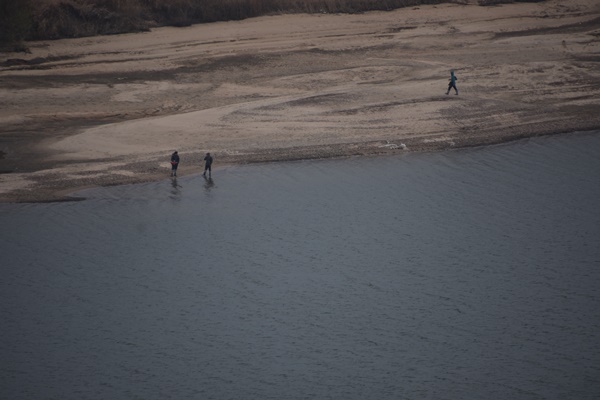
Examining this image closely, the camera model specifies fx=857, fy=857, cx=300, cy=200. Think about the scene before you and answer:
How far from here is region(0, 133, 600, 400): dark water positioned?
18.8 metres

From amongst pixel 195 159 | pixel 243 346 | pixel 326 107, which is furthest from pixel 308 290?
pixel 326 107

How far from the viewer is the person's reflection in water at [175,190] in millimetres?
27278

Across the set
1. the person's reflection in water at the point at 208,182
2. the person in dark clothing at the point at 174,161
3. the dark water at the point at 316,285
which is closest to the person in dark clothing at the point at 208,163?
the person's reflection in water at the point at 208,182

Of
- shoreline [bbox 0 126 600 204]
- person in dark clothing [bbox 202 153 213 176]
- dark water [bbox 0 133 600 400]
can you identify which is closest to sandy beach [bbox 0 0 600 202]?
shoreline [bbox 0 126 600 204]

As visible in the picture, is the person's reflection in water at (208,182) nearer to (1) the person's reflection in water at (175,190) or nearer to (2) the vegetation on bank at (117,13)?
(1) the person's reflection in water at (175,190)

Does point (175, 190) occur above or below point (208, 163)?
below

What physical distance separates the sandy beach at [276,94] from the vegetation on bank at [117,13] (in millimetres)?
813

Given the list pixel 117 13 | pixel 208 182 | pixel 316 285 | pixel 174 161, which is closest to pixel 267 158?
pixel 208 182

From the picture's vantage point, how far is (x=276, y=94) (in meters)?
35.9

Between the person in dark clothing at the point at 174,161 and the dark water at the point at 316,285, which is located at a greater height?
the person in dark clothing at the point at 174,161

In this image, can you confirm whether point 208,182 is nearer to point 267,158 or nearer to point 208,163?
point 208,163

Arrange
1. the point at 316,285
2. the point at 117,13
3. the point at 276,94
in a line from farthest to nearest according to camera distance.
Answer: the point at 117,13 < the point at 276,94 < the point at 316,285

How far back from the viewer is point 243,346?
65.7ft

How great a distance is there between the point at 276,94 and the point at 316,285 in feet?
48.6
